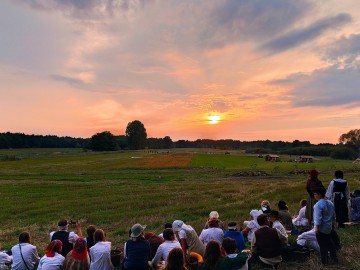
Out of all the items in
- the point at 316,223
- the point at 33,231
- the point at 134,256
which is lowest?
the point at 33,231

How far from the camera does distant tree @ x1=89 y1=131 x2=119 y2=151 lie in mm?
147750

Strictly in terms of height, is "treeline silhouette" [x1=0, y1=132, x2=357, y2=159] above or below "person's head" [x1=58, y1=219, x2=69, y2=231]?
above

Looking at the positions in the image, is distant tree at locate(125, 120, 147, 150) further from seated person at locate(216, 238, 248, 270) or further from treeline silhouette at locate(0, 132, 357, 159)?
seated person at locate(216, 238, 248, 270)

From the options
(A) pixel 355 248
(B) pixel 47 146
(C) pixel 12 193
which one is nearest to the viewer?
(A) pixel 355 248

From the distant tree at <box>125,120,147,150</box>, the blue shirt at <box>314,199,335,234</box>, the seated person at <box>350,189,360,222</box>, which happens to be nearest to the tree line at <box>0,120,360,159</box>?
the distant tree at <box>125,120,147,150</box>

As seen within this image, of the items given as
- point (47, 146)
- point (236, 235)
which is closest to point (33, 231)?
point (236, 235)

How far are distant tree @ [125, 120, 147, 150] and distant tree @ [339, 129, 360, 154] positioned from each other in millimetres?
88725

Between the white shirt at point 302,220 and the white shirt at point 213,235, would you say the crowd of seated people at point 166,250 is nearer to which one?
the white shirt at point 213,235

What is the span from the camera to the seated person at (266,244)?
28.8 ft

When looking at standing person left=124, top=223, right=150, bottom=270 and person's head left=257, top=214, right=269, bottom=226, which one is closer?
standing person left=124, top=223, right=150, bottom=270

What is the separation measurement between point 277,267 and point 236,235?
167 centimetres

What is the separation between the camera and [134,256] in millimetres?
8344

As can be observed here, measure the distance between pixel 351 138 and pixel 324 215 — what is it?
471 feet

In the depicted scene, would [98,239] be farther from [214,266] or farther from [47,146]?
[47,146]
